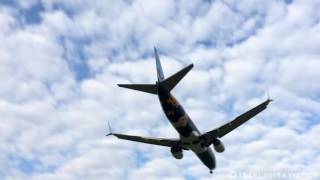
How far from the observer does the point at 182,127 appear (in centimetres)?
5125

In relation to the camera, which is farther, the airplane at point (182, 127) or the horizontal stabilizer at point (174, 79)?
the airplane at point (182, 127)

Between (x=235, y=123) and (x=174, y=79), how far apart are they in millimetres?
10467

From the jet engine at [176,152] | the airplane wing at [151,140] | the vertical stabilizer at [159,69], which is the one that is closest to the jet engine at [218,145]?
the jet engine at [176,152]

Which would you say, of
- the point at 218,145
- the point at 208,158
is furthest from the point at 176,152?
the point at 218,145

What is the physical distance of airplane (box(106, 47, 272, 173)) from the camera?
46594 mm

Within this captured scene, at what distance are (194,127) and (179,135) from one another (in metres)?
1.98

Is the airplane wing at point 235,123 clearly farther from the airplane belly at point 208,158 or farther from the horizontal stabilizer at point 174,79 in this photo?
the horizontal stabilizer at point 174,79

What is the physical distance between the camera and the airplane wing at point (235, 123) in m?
48.0

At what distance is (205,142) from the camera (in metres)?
54.3

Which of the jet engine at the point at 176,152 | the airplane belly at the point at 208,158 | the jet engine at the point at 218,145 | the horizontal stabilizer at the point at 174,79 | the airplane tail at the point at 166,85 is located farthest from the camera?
the airplane belly at the point at 208,158

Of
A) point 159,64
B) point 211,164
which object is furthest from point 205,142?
point 159,64

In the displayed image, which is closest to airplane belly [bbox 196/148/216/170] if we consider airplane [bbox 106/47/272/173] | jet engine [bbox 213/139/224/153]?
airplane [bbox 106/47/272/173]

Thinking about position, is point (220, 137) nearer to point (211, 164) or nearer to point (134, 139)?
point (211, 164)

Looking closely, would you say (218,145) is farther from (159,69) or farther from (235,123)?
(159,69)
